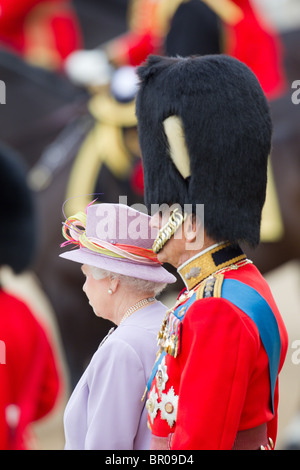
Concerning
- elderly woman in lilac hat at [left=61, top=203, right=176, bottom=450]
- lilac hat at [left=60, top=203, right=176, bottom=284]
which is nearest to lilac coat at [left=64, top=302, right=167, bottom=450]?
elderly woman in lilac hat at [left=61, top=203, right=176, bottom=450]

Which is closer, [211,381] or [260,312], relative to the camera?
[211,381]

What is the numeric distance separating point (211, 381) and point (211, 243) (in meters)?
0.30

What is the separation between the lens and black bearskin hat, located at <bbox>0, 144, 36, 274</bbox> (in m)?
2.92

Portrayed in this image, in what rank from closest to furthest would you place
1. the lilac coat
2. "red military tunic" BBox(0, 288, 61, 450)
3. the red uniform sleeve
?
the red uniform sleeve → the lilac coat → "red military tunic" BBox(0, 288, 61, 450)

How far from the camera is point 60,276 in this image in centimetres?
461

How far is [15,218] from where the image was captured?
10.0 feet

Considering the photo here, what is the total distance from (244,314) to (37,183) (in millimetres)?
3268

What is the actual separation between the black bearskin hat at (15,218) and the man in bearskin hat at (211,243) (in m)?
1.32

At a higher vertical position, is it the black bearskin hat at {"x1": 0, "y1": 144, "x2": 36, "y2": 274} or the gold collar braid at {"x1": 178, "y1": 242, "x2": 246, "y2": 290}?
the gold collar braid at {"x1": 178, "y1": 242, "x2": 246, "y2": 290}

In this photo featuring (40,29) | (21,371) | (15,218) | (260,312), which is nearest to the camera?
(260,312)

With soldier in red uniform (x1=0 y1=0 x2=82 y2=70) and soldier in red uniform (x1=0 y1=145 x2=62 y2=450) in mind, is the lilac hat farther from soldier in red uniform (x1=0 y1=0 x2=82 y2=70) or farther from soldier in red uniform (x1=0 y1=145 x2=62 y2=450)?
soldier in red uniform (x1=0 y1=0 x2=82 y2=70)

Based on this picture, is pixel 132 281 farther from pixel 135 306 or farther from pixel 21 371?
pixel 21 371

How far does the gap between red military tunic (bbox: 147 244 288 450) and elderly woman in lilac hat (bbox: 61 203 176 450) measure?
3.1 inches

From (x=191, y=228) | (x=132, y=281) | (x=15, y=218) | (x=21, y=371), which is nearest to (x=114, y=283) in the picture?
(x=132, y=281)
